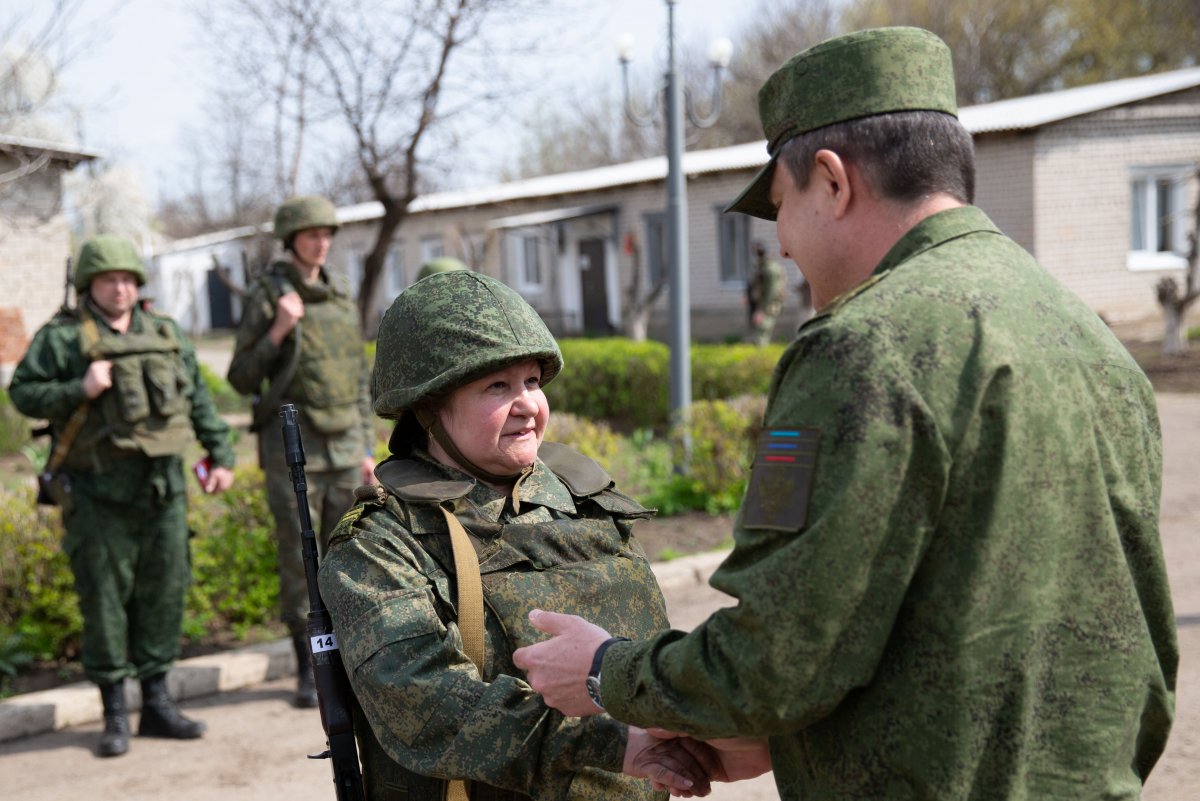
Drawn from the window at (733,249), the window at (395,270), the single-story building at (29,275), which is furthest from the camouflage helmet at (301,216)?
the window at (395,270)

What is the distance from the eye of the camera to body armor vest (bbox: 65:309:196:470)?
539 centimetres

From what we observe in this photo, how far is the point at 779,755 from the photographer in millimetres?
1902

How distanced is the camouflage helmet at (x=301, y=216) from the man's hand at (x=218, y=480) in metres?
1.20

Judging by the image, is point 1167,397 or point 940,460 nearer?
point 940,460

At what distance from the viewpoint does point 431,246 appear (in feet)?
115

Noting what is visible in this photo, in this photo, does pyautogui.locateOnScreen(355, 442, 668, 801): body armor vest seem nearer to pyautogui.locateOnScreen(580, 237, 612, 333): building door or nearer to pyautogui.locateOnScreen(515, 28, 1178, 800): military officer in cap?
pyautogui.locateOnScreen(515, 28, 1178, 800): military officer in cap

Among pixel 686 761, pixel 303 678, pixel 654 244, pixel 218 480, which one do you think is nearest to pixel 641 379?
pixel 303 678

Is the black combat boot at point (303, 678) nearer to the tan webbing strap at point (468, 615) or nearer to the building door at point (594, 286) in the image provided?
the tan webbing strap at point (468, 615)

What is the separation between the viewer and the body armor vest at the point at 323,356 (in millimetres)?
6129

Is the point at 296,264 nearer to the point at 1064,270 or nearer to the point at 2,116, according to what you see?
the point at 2,116

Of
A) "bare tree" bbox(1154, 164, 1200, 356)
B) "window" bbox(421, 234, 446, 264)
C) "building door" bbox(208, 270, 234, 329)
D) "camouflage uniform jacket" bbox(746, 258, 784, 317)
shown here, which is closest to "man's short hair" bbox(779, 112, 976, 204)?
"bare tree" bbox(1154, 164, 1200, 356)

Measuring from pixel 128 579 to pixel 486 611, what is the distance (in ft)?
12.2

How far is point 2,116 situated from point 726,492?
606 cm

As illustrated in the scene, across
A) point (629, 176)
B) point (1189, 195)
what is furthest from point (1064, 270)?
point (629, 176)
